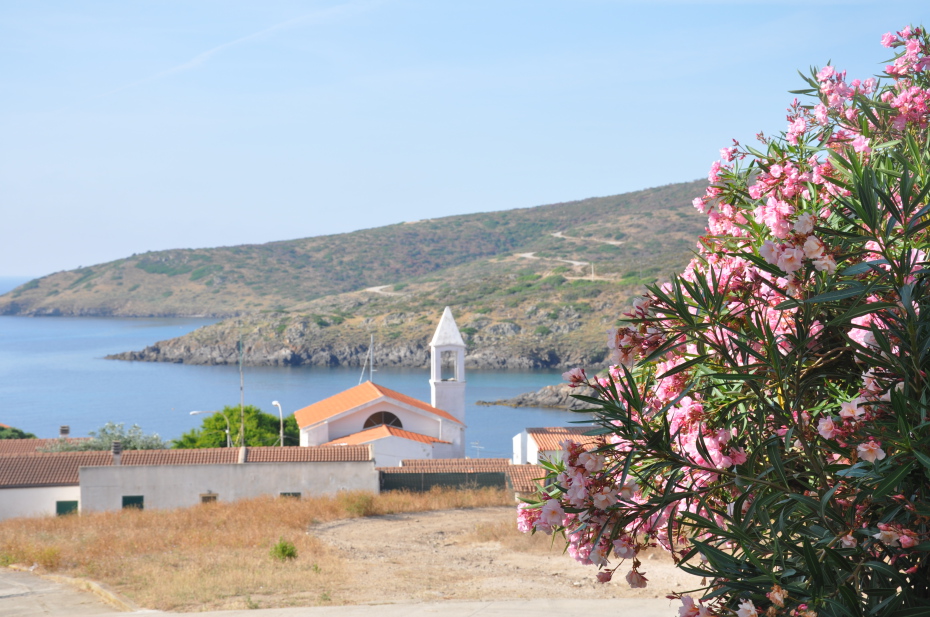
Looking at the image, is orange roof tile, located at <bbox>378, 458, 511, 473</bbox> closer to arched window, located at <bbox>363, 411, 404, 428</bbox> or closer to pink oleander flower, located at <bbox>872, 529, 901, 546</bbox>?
arched window, located at <bbox>363, 411, 404, 428</bbox>

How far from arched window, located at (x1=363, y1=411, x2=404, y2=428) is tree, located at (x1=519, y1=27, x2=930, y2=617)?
104 ft

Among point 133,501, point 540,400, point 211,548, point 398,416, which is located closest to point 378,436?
point 398,416

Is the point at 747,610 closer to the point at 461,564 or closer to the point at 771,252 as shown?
the point at 771,252

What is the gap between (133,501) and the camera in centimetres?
2594

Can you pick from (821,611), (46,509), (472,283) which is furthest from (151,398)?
(821,611)

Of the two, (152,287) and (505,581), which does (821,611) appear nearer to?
(505,581)

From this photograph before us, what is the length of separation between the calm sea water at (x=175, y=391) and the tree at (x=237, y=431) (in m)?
20.9

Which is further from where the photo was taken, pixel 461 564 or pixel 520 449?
pixel 520 449

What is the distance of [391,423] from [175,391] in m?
82.5

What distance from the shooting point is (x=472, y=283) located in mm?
152250

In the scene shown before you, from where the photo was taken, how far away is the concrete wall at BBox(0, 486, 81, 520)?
28969 millimetres

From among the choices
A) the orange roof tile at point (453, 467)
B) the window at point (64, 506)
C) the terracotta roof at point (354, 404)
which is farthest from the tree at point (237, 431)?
the orange roof tile at point (453, 467)

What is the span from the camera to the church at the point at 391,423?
33.6m

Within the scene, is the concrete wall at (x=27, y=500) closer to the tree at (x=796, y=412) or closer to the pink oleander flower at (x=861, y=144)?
the tree at (x=796, y=412)
